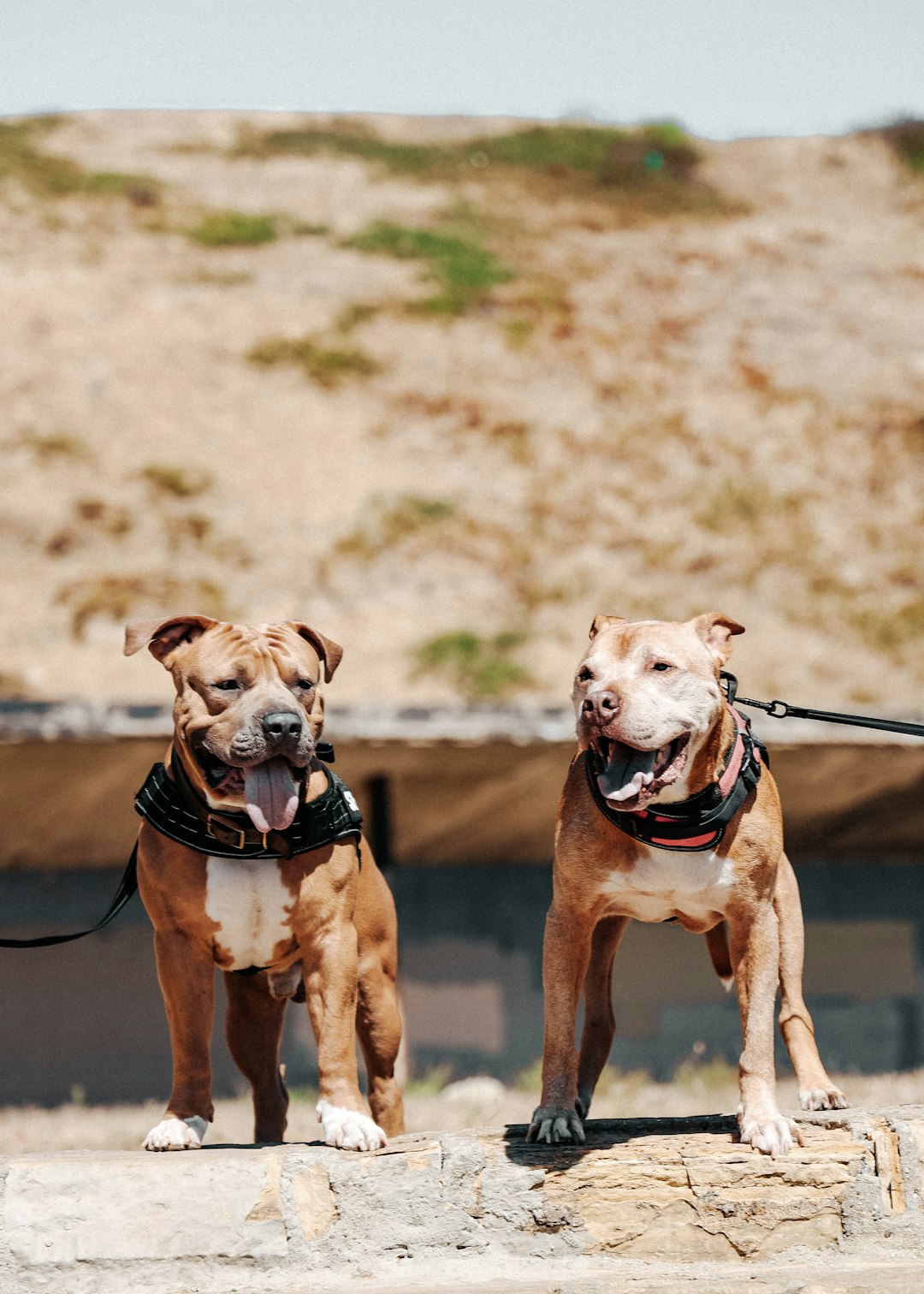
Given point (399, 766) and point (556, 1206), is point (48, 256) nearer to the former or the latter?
point (399, 766)

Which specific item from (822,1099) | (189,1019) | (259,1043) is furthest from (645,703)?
(259,1043)

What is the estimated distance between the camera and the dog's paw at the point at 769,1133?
4.57 m

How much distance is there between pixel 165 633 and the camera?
5.22 metres

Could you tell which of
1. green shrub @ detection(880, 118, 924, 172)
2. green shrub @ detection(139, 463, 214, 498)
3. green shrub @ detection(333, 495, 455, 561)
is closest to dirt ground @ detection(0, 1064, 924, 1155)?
green shrub @ detection(333, 495, 455, 561)

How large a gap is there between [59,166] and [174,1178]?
17.6 m

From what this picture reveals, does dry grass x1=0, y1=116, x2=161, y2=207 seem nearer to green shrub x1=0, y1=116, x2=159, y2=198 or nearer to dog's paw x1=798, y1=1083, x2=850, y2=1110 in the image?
green shrub x1=0, y1=116, x2=159, y2=198

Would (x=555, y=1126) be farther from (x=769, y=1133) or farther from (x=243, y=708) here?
(x=243, y=708)

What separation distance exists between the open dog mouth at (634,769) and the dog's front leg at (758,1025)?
0.65 m

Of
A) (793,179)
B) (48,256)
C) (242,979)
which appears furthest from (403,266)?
(242,979)

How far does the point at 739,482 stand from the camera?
15.9m

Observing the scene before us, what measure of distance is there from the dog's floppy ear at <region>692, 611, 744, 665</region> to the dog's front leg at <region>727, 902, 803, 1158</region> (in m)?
0.86

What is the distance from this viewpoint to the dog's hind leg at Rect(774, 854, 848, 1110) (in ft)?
17.2

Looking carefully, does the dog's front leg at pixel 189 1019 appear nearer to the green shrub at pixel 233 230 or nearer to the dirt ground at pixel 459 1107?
the dirt ground at pixel 459 1107

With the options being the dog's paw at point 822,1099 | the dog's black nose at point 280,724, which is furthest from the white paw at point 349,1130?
the dog's paw at point 822,1099
